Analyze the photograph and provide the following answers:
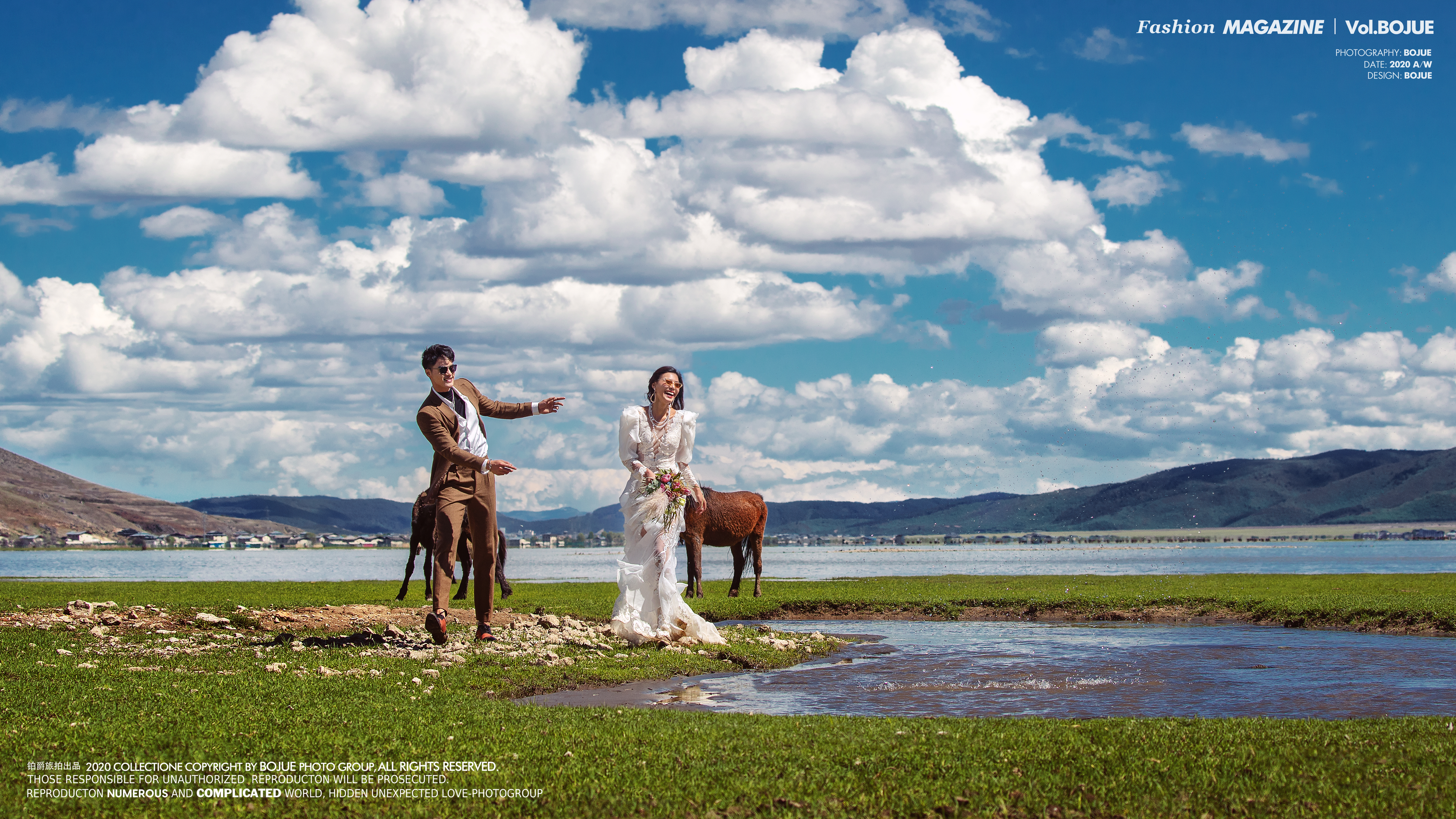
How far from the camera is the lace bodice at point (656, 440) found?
14.2 metres

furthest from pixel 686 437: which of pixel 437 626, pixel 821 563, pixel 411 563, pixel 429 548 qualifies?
pixel 821 563

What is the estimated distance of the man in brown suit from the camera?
1311 cm

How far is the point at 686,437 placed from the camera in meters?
14.4

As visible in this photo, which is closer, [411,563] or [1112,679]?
[1112,679]

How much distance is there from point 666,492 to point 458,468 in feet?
8.88

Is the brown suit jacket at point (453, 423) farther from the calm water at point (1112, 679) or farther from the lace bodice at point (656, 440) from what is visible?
the calm water at point (1112, 679)

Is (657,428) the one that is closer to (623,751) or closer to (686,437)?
(686,437)

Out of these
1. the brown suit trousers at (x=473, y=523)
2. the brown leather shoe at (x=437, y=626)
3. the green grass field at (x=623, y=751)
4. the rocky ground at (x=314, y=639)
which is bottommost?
the rocky ground at (x=314, y=639)

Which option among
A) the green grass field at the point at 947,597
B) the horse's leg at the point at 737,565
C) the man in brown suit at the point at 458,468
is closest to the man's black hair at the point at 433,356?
the man in brown suit at the point at 458,468

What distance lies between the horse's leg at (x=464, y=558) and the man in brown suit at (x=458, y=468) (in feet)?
30.9

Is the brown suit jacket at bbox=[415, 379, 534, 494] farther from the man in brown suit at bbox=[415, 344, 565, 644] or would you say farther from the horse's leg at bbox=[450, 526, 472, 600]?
the horse's leg at bbox=[450, 526, 472, 600]

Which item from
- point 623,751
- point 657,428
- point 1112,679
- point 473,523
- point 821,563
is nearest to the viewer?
point 623,751

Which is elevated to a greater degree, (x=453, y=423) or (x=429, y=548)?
(x=453, y=423)

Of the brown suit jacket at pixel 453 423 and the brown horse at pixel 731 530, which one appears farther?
the brown horse at pixel 731 530
